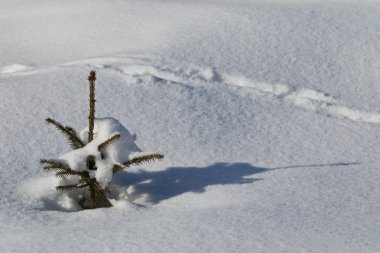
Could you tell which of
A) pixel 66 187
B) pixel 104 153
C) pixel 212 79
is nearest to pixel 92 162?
pixel 104 153

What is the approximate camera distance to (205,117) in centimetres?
454

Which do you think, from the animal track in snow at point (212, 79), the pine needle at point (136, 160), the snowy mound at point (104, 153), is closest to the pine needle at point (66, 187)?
the snowy mound at point (104, 153)

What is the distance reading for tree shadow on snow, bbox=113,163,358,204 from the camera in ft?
11.9

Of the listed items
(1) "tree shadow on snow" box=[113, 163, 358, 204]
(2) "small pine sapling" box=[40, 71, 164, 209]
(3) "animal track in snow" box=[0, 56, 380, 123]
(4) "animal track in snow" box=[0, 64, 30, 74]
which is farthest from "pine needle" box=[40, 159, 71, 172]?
(4) "animal track in snow" box=[0, 64, 30, 74]

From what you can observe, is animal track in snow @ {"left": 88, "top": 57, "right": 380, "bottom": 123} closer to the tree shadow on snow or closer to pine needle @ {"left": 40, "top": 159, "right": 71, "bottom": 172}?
the tree shadow on snow

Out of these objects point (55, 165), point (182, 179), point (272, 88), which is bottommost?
point (182, 179)

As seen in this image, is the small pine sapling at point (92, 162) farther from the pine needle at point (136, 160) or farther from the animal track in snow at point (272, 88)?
the animal track in snow at point (272, 88)

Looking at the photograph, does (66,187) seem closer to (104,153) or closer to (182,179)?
(104,153)

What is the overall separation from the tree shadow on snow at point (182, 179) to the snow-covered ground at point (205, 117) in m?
0.01

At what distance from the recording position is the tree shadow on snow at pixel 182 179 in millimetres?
3615

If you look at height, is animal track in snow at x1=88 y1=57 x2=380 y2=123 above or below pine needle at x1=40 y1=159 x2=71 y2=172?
above

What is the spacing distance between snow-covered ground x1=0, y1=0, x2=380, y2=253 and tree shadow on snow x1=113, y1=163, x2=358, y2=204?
1cm

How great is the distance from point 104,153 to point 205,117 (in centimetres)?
120

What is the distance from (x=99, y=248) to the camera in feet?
9.58
